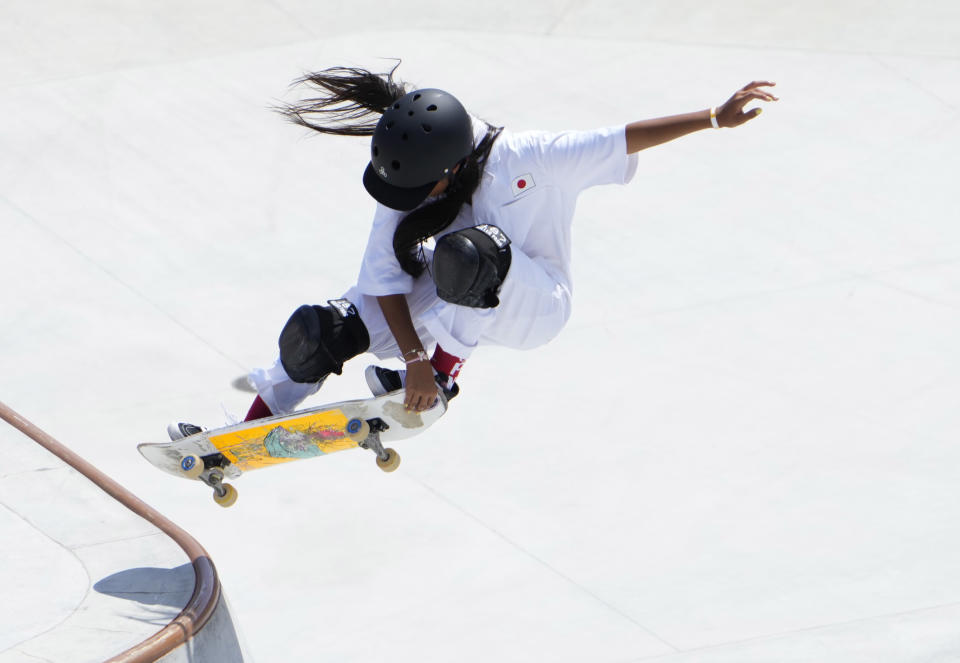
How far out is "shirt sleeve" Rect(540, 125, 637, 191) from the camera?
418cm

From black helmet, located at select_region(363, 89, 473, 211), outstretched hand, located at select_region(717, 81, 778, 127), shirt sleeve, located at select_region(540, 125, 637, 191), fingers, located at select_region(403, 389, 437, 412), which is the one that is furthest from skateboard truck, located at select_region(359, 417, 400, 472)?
outstretched hand, located at select_region(717, 81, 778, 127)

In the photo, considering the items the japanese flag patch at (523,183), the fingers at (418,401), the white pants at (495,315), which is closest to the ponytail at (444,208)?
the japanese flag patch at (523,183)

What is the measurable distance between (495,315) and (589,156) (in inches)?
26.8

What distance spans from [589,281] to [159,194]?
3.29 metres

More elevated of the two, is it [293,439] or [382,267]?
[382,267]

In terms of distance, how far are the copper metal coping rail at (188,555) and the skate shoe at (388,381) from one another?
94cm

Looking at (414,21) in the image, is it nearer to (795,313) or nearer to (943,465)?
(795,313)

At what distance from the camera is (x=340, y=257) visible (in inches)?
317

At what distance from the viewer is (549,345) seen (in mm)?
7152

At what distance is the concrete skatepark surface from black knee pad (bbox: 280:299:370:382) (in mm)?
979

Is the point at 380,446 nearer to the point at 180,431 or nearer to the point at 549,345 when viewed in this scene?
the point at 180,431

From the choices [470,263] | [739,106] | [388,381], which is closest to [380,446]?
[388,381]

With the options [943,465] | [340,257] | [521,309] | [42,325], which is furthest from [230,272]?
[943,465]

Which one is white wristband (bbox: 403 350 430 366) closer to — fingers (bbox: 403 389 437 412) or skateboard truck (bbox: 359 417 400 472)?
fingers (bbox: 403 389 437 412)
